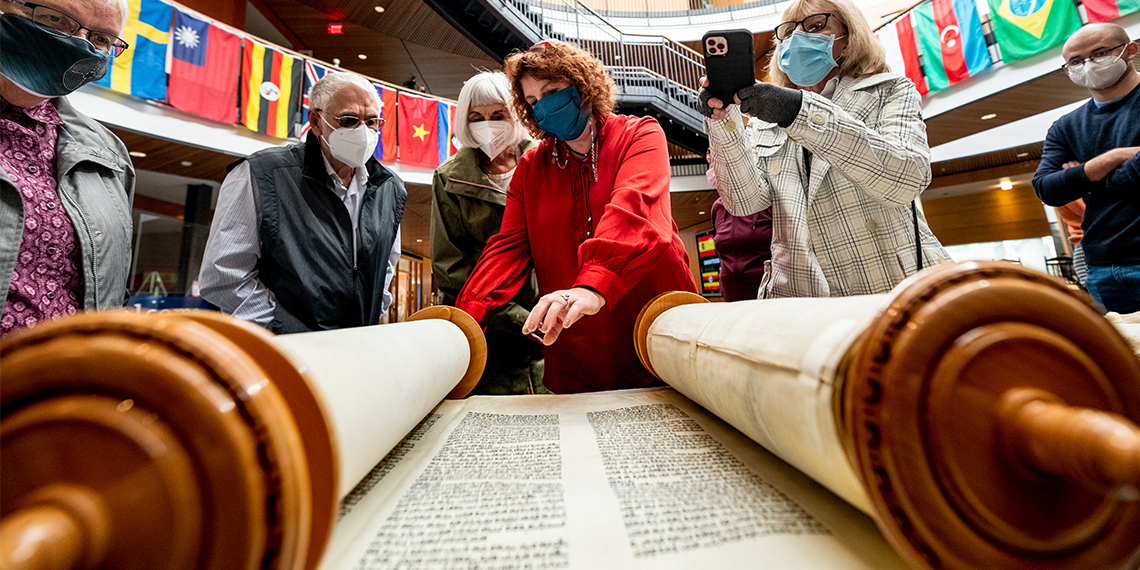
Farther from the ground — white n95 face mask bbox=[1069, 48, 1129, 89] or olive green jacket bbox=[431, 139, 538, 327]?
white n95 face mask bbox=[1069, 48, 1129, 89]

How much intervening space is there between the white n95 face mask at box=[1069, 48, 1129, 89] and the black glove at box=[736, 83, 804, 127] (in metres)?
1.55

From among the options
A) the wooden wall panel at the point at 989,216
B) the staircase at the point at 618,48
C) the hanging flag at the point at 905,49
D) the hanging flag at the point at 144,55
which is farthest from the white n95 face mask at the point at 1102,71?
the wooden wall panel at the point at 989,216

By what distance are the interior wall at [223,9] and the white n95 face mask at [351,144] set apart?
5848 mm

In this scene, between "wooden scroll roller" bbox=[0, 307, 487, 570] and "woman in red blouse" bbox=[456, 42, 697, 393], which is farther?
"woman in red blouse" bbox=[456, 42, 697, 393]

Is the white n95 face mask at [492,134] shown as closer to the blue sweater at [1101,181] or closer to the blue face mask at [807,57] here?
the blue face mask at [807,57]

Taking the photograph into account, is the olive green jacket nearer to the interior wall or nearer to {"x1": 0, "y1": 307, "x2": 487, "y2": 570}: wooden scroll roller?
{"x1": 0, "y1": 307, "x2": 487, "y2": 570}: wooden scroll roller

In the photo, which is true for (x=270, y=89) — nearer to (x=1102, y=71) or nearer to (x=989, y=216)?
(x=1102, y=71)

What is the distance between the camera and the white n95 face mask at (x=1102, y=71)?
4.84ft

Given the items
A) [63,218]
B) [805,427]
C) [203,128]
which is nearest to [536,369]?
[805,427]

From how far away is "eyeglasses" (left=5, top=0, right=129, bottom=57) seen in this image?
92 centimetres

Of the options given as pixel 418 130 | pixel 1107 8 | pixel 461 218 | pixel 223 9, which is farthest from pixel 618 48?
pixel 461 218

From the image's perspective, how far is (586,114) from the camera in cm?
102

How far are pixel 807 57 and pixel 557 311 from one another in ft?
3.13

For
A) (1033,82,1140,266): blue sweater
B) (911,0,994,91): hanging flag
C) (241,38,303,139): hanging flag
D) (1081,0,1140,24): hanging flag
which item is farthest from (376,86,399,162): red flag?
(1081,0,1140,24): hanging flag
